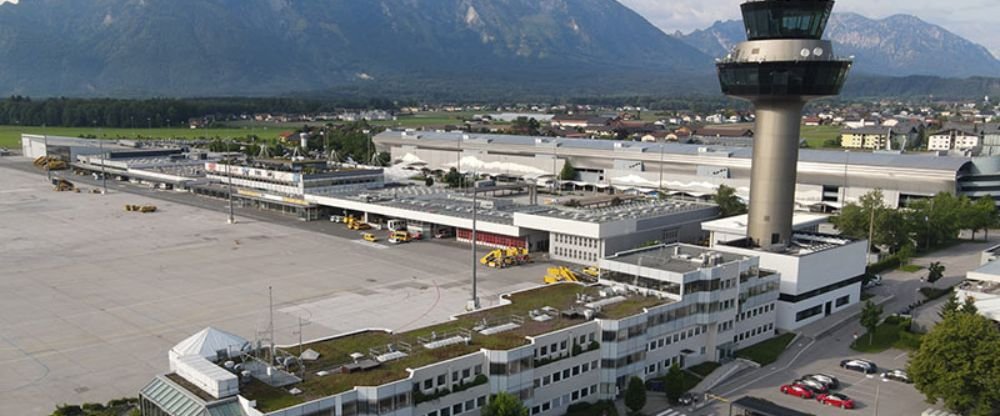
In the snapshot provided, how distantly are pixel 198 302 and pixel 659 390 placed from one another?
3162cm

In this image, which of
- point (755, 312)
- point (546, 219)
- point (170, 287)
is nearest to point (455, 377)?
point (755, 312)

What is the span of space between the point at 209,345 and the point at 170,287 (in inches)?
1137

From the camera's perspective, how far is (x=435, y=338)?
112ft

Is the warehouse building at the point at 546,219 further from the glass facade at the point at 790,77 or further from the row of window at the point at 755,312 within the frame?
the row of window at the point at 755,312

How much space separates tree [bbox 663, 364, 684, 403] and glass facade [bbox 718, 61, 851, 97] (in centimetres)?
2282

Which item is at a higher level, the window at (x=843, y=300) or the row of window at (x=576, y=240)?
the row of window at (x=576, y=240)

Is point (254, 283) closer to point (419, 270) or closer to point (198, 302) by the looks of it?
point (198, 302)

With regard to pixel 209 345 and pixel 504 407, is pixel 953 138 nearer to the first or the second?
pixel 504 407

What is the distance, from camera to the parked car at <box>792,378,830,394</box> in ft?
128

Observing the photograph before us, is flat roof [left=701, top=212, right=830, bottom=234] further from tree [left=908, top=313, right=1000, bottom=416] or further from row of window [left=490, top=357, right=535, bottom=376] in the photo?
row of window [left=490, top=357, right=535, bottom=376]

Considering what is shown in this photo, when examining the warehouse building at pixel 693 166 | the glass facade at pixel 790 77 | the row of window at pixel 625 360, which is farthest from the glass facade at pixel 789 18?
the warehouse building at pixel 693 166

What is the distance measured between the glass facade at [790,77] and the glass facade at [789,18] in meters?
1.97

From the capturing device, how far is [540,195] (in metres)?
105

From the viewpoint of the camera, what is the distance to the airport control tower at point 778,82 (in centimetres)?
4959
